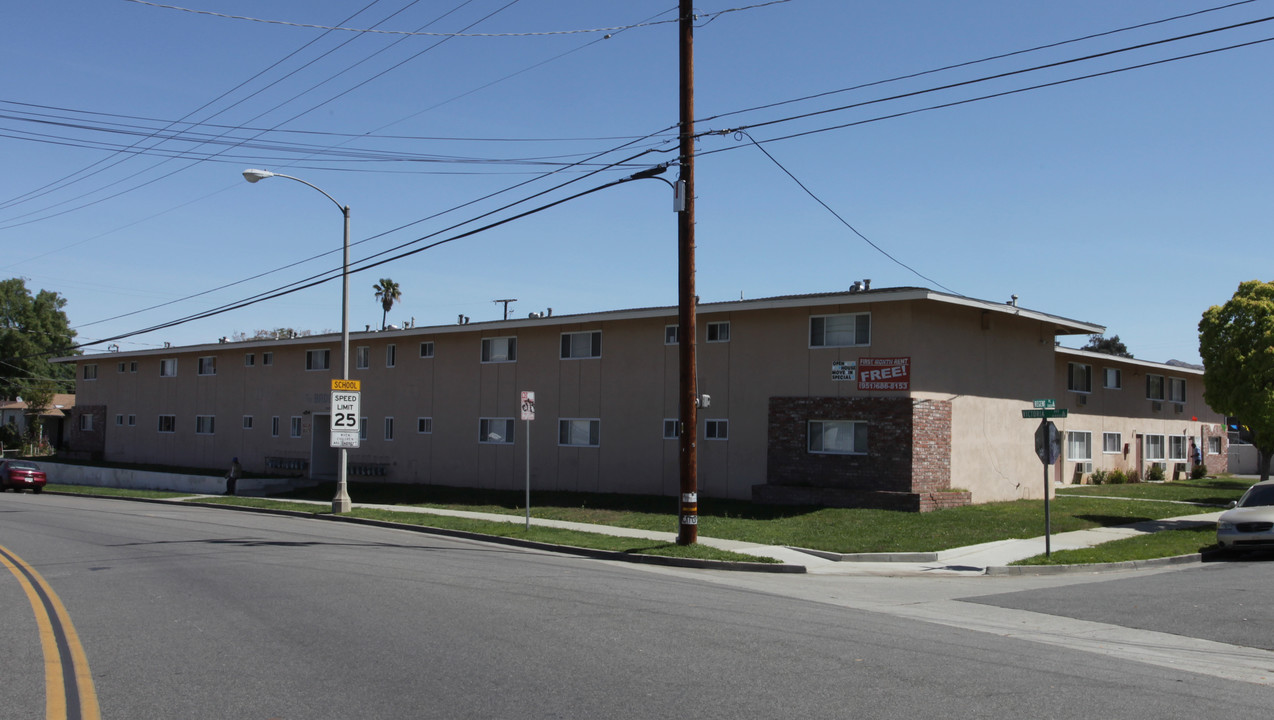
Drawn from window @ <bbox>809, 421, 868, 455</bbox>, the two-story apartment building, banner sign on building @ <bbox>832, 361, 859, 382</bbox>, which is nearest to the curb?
the two-story apartment building

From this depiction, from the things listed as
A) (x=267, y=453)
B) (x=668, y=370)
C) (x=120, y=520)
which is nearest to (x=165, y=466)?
(x=267, y=453)

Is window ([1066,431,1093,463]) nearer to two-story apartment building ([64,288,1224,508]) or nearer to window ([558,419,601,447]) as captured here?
two-story apartment building ([64,288,1224,508])

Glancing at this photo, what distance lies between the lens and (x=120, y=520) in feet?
77.4

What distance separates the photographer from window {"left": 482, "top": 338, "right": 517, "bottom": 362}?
33125 mm

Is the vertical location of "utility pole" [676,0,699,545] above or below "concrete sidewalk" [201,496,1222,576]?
above

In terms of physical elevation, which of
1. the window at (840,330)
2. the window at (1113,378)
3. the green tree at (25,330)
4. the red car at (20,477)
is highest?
the green tree at (25,330)

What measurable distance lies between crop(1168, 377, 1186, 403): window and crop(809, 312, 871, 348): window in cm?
2626

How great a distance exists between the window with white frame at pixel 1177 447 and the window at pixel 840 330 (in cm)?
2645

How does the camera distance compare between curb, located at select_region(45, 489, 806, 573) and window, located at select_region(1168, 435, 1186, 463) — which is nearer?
curb, located at select_region(45, 489, 806, 573)

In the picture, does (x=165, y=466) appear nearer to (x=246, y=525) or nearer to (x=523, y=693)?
(x=246, y=525)

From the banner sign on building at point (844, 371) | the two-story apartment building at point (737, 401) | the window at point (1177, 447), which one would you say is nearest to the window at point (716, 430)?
the two-story apartment building at point (737, 401)

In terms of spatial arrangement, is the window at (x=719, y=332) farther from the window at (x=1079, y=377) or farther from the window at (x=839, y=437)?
the window at (x=1079, y=377)

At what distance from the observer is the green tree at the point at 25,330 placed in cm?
8588

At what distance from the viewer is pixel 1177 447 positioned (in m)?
43.9
